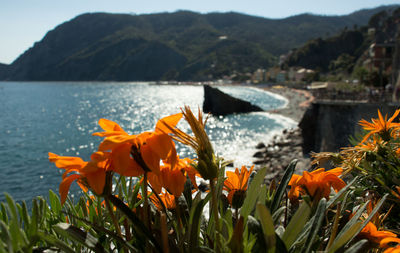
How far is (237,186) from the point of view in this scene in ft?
3.63

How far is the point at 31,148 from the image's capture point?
30953 mm

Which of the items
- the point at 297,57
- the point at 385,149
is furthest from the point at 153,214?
the point at 297,57

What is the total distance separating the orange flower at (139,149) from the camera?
29.1 inches

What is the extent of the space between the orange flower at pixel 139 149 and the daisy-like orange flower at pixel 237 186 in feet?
1.26

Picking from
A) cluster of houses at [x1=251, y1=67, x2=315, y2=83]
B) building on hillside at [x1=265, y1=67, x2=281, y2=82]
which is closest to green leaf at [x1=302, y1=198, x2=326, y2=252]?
cluster of houses at [x1=251, y1=67, x2=315, y2=83]

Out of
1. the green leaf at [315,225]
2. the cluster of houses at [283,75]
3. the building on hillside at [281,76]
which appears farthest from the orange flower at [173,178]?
the building on hillside at [281,76]

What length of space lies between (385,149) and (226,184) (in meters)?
1.12

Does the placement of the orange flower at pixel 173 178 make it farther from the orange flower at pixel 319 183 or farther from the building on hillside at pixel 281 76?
the building on hillside at pixel 281 76

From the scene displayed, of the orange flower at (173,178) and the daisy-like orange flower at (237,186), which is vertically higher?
the orange flower at (173,178)

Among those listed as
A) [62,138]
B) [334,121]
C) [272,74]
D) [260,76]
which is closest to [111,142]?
[334,121]

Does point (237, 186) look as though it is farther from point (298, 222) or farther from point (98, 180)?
point (98, 180)

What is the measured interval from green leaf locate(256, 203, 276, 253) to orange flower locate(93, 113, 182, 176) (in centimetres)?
27

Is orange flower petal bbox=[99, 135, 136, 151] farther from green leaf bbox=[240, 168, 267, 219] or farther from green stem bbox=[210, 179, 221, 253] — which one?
green leaf bbox=[240, 168, 267, 219]

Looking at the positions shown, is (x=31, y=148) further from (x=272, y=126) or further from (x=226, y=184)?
(x=226, y=184)
